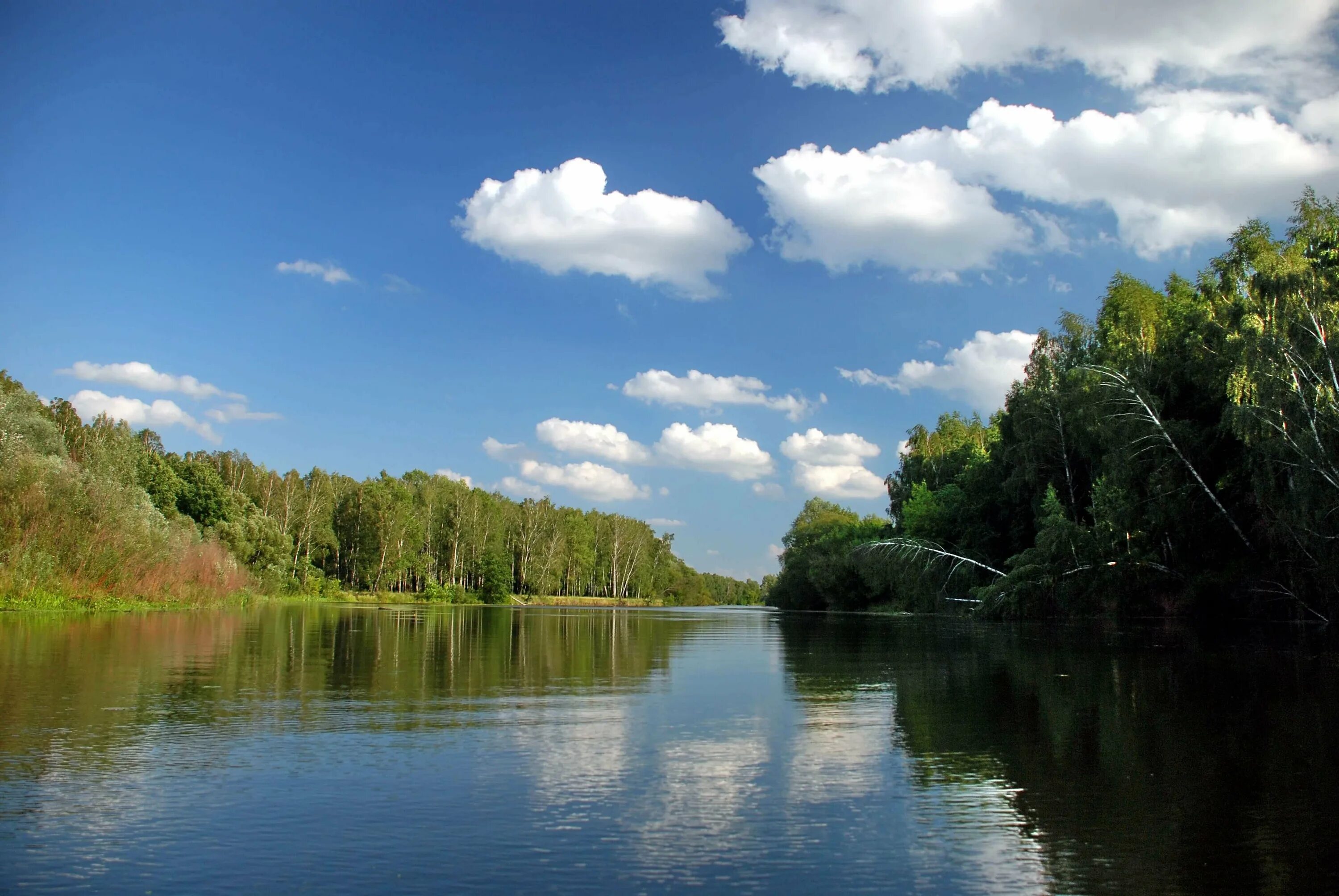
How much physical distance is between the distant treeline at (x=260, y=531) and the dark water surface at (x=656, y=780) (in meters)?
20.1

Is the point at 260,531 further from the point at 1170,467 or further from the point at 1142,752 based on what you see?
the point at 1142,752

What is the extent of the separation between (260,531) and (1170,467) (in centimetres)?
6100

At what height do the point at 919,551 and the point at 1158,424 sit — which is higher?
the point at 1158,424

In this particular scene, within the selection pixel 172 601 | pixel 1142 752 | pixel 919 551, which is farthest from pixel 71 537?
pixel 919 551

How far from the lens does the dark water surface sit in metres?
5.95

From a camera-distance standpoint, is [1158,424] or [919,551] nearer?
[1158,424]

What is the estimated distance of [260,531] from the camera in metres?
70.8

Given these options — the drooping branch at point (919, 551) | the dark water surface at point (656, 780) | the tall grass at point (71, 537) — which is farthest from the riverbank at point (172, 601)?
the drooping branch at point (919, 551)

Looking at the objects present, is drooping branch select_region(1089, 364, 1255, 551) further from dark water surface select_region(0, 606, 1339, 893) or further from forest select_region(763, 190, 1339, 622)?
dark water surface select_region(0, 606, 1339, 893)

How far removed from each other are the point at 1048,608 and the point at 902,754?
40.1 metres

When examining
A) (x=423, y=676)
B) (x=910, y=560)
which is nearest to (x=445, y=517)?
(x=910, y=560)

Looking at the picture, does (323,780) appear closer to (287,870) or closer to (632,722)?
(287,870)

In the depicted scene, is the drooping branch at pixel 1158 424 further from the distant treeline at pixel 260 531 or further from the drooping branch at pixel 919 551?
the distant treeline at pixel 260 531

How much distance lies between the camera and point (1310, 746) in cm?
1045
